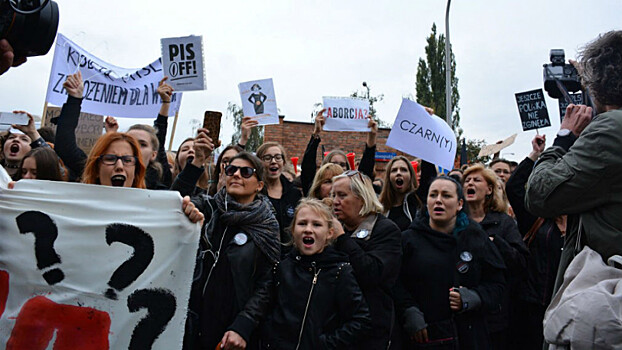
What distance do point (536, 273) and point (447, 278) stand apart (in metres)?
1.17

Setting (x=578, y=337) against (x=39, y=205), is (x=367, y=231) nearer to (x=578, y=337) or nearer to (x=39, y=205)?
(x=578, y=337)

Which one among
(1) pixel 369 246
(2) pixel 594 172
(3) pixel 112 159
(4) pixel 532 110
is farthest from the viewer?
(4) pixel 532 110

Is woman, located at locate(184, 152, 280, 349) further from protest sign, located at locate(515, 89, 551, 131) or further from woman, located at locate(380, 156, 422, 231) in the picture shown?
protest sign, located at locate(515, 89, 551, 131)

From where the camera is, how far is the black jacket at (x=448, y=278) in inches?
144

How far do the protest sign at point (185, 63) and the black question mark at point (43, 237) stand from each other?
115 inches

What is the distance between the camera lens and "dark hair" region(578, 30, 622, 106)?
247 cm

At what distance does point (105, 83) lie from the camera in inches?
222

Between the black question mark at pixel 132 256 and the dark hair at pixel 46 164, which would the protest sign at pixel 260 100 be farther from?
the black question mark at pixel 132 256

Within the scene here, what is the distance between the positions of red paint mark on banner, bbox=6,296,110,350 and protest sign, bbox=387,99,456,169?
326 cm

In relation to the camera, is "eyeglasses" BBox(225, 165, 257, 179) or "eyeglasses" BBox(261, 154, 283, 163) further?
"eyeglasses" BBox(261, 154, 283, 163)

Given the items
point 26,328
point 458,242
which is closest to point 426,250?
point 458,242

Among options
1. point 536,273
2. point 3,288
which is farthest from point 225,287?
point 536,273

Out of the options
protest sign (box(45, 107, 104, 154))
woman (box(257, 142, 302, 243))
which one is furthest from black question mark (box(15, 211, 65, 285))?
protest sign (box(45, 107, 104, 154))

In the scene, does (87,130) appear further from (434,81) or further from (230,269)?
(434,81)
